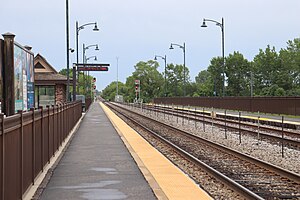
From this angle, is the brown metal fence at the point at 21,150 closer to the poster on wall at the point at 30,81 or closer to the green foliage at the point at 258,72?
the poster on wall at the point at 30,81

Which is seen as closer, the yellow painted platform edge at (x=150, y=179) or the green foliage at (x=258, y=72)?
the yellow painted platform edge at (x=150, y=179)

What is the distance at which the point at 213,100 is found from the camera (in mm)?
62625

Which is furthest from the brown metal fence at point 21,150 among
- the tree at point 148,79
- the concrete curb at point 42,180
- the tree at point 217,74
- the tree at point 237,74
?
the tree at point 148,79

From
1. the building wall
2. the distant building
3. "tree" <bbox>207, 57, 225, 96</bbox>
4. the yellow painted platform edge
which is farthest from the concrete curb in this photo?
"tree" <bbox>207, 57, 225, 96</bbox>

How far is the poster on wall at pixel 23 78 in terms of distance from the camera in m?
13.0

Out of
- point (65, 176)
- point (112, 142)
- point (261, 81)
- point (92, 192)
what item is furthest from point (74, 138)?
point (261, 81)

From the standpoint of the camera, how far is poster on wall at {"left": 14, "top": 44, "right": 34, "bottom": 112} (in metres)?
13.0

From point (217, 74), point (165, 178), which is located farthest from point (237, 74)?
point (165, 178)

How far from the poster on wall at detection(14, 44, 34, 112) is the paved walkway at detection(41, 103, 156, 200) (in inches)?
76.5

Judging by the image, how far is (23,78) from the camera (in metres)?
14.2

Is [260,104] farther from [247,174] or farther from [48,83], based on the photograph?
[247,174]

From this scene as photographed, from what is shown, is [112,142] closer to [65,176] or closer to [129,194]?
[65,176]

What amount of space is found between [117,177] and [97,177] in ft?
1.51

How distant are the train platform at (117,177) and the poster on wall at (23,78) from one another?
1.94 meters
